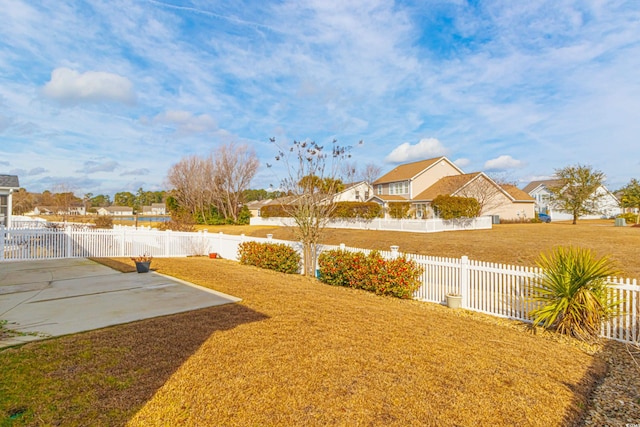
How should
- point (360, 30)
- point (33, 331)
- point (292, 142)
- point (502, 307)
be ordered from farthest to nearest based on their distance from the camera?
point (360, 30)
point (292, 142)
point (502, 307)
point (33, 331)

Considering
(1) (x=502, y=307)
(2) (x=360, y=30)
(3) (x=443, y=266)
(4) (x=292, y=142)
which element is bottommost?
(1) (x=502, y=307)

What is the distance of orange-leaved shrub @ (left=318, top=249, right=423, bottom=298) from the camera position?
795 centimetres

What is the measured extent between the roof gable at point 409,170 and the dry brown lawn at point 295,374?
3229 cm

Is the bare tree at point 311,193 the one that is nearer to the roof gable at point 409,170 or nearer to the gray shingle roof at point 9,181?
the gray shingle roof at point 9,181

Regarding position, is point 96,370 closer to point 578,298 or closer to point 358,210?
point 578,298

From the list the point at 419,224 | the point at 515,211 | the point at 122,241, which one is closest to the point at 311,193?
the point at 122,241

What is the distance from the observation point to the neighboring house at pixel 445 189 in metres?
32.7

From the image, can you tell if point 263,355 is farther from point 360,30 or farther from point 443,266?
point 360,30

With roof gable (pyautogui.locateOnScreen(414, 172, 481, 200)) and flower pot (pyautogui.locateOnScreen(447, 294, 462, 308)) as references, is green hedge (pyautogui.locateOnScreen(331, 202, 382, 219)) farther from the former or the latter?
flower pot (pyautogui.locateOnScreen(447, 294, 462, 308))

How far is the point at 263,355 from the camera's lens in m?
3.96

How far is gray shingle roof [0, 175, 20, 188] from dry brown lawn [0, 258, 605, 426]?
14282mm

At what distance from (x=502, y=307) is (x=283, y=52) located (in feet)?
44.9

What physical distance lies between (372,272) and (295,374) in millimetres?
5123

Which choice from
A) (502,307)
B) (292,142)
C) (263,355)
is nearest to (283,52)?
(292,142)
